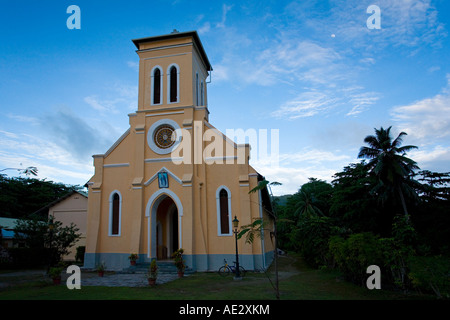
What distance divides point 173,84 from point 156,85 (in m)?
1.22

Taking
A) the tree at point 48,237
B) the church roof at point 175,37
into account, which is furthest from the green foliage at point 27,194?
the church roof at point 175,37

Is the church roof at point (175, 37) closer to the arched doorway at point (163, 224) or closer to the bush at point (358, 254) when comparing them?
the arched doorway at point (163, 224)

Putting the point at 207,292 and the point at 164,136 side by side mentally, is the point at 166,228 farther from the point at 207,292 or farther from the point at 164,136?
the point at 207,292

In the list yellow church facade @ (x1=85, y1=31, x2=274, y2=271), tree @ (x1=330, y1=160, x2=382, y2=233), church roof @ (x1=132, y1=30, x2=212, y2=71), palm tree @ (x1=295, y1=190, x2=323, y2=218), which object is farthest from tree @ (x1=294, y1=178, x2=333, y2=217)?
church roof @ (x1=132, y1=30, x2=212, y2=71)

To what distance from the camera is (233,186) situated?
18.0 m

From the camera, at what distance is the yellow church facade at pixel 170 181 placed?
1739 cm

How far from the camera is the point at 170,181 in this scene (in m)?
18.4

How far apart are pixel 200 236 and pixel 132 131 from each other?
8.44m

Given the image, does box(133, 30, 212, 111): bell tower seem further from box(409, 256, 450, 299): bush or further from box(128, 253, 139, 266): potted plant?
box(409, 256, 450, 299): bush

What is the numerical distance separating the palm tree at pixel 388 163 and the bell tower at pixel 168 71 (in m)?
17.4

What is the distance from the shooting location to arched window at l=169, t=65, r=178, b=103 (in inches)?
814

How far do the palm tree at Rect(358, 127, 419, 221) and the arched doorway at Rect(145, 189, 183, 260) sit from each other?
17.3 meters
